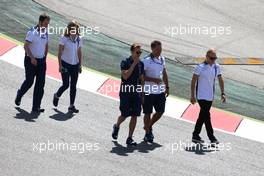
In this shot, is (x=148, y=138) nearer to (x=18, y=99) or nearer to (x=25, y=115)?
(x=25, y=115)

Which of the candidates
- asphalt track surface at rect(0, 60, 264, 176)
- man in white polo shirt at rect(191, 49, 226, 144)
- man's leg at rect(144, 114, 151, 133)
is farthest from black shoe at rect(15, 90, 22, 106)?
man in white polo shirt at rect(191, 49, 226, 144)

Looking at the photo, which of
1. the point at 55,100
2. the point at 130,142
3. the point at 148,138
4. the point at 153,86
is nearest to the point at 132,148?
the point at 130,142

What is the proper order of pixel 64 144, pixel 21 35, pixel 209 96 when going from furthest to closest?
pixel 21 35, pixel 209 96, pixel 64 144

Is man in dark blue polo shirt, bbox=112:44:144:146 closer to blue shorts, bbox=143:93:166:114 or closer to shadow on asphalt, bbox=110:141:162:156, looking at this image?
Result: shadow on asphalt, bbox=110:141:162:156

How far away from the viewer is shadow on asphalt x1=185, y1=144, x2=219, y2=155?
1157 cm

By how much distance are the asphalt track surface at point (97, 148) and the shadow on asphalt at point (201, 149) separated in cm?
2

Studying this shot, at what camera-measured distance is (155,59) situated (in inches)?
453

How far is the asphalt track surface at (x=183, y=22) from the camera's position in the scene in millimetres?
17516

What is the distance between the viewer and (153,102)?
11664 mm

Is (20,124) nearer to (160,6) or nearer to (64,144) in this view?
(64,144)

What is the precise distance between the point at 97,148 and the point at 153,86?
4.65 feet

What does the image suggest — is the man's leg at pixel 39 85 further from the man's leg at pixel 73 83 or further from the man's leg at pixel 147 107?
the man's leg at pixel 147 107

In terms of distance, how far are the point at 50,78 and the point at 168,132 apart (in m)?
2.98

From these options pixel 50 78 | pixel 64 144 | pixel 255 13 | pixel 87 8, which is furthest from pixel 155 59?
pixel 255 13
